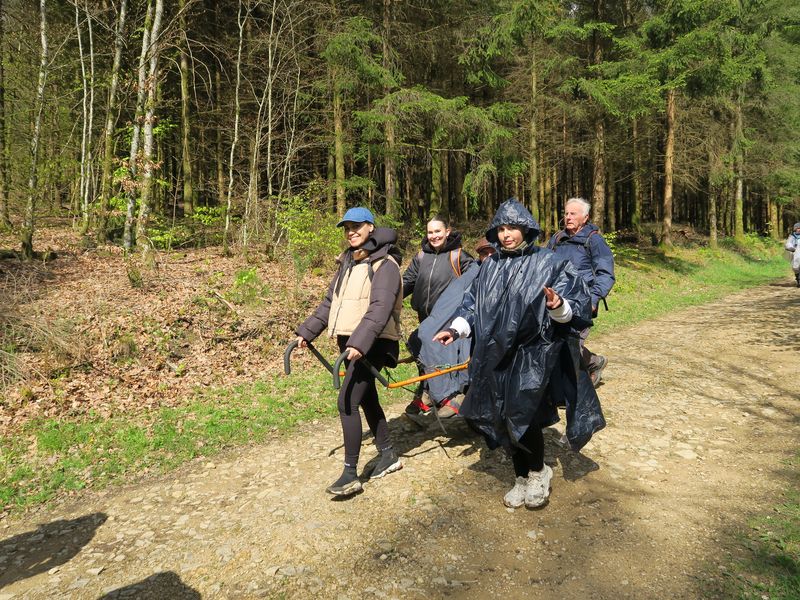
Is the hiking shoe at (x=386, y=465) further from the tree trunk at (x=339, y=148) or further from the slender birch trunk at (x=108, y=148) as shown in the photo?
the tree trunk at (x=339, y=148)

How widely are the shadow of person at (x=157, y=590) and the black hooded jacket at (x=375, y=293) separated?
6.21 ft

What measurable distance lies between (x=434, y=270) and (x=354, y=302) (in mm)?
1542

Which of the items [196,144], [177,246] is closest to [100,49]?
[196,144]

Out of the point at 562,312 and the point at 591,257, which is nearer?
the point at 562,312

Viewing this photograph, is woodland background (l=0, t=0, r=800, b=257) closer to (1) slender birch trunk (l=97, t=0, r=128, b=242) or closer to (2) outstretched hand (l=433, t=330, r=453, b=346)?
(1) slender birch trunk (l=97, t=0, r=128, b=242)

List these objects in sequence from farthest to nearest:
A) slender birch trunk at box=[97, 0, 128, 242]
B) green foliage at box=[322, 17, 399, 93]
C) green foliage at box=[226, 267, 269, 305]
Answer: green foliage at box=[322, 17, 399, 93], slender birch trunk at box=[97, 0, 128, 242], green foliage at box=[226, 267, 269, 305]

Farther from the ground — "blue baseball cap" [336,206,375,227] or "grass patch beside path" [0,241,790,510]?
"blue baseball cap" [336,206,375,227]

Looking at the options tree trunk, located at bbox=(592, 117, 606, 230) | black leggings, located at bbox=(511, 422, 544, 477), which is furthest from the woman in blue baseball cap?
tree trunk, located at bbox=(592, 117, 606, 230)

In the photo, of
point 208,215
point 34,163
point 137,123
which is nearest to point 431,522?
point 137,123

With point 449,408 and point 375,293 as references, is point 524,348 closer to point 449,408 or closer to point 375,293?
point 375,293

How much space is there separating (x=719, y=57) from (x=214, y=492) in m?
21.4

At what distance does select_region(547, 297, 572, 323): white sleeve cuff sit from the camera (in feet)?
10.2

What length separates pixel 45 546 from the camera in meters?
3.78

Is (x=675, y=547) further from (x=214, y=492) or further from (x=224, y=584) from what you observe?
(x=214, y=492)
